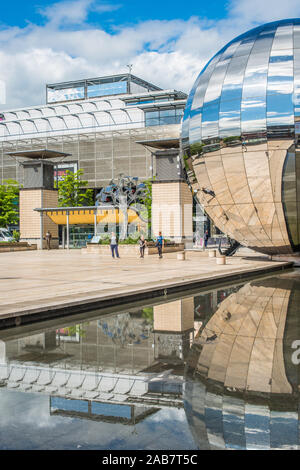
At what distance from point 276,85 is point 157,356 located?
13.6 m

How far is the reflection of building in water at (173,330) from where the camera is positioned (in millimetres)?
6730

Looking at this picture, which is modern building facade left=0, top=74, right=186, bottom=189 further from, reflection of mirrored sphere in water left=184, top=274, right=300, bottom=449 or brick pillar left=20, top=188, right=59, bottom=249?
reflection of mirrored sphere in water left=184, top=274, right=300, bottom=449

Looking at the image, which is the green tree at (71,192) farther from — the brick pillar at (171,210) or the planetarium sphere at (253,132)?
the planetarium sphere at (253,132)

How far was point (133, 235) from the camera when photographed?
38938 millimetres

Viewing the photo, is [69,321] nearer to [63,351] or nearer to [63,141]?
[63,351]

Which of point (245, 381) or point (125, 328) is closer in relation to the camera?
point (245, 381)

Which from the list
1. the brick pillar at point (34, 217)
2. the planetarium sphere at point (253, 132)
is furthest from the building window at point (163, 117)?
the planetarium sphere at point (253, 132)

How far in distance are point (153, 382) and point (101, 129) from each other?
235 feet

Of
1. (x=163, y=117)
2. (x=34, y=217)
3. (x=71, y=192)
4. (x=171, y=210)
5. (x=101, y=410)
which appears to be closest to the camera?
(x=101, y=410)

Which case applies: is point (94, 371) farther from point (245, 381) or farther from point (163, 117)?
point (163, 117)

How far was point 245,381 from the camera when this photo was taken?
5359mm

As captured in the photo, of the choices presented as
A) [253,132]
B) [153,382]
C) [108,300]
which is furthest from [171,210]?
[153,382]

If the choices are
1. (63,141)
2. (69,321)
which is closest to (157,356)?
(69,321)

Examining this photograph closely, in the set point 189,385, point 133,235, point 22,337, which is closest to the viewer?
point 189,385
